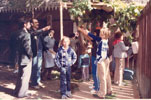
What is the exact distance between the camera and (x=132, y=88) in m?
7.20

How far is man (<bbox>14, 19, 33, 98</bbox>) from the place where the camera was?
576 centimetres

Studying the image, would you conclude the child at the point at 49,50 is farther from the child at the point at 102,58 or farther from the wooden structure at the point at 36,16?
the child at the point at 102,58

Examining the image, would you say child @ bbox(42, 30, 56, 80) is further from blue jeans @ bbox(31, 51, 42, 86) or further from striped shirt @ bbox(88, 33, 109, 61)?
striped shirt @ bbox(88, 33, 109, 61)

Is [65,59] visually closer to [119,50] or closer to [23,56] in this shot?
[23,56]

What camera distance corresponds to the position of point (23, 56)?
18.9 feet

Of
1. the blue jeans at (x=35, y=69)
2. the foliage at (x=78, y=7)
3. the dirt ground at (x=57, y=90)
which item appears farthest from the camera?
the blue jeans at (x=35, y=69)

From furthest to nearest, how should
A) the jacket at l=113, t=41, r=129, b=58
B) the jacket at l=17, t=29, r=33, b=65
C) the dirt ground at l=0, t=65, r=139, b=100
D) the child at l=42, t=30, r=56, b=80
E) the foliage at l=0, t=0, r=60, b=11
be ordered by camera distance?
1. the foliage at l=0, t=0, r=60, b=11
2. the jacket at l=113, t=41, r=129, b=58
3. the child at l=42, t=30, r=56, b=80
4. the dirt ground at l=0, t=65, r=139, b=100
5. the jacket at l=17, t=29, r=33, b=65

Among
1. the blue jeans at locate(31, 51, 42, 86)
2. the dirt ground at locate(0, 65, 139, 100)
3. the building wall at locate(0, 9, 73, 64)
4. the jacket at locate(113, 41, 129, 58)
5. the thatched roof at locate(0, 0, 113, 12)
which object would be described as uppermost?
the thatched roof at locate(0, 0, 113, 12)

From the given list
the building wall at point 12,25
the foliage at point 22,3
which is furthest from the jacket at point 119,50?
the building wall at point 12,25

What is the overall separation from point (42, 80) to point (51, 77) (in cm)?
56

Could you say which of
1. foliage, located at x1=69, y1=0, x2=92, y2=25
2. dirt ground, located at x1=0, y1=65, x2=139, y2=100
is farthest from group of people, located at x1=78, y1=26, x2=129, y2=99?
foliage, located at x1=69, y1=0, x2=92, y2=25

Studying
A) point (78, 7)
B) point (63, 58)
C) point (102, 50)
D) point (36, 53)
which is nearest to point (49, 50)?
point (36, 53)

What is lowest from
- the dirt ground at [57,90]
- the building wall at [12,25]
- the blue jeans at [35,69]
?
the dirt ground at [57,90]

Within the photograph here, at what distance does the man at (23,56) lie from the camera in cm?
576
